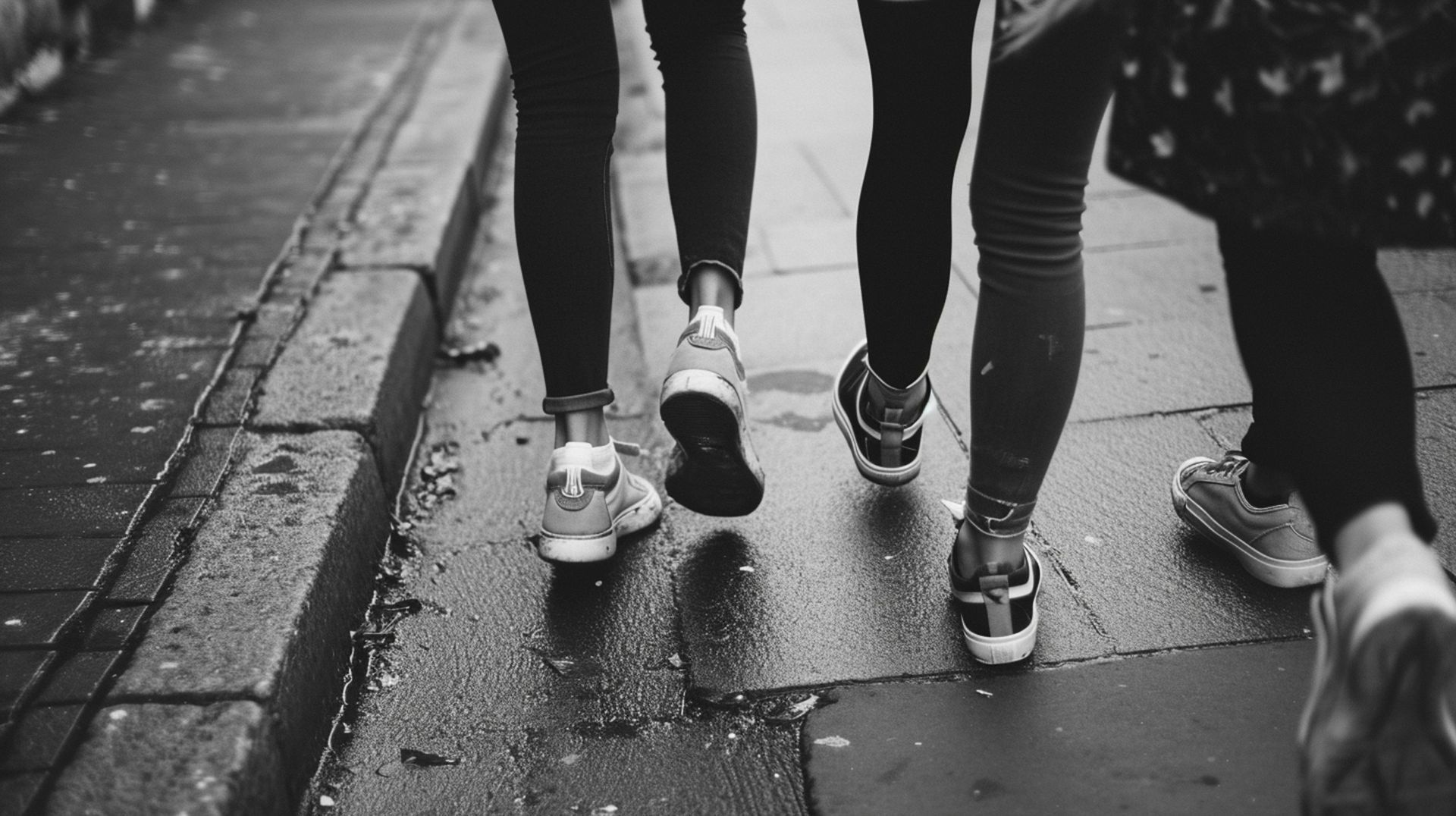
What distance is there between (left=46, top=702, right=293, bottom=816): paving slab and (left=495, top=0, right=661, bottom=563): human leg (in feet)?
1.90

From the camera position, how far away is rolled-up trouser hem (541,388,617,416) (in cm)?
189

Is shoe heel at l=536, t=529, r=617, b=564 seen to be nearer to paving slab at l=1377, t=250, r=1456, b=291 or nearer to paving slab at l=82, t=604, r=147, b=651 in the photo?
paving slab at l=82, t=604, r=147, b=651

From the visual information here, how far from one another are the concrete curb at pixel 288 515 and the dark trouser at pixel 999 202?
2.94 ft

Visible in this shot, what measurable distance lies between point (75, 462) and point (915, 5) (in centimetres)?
156

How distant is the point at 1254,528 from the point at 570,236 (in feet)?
3.52

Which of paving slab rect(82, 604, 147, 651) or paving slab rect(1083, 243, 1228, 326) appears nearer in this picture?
paving slab rect(82, 604, 147, 651)

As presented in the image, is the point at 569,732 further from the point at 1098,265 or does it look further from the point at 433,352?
the point at 1098,265

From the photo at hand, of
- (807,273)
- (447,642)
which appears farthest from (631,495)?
(807,273)

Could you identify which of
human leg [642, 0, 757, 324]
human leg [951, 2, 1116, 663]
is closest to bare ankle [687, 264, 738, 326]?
human leg [642, 0, 757, 324]

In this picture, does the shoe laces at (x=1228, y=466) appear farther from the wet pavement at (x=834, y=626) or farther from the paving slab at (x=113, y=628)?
the paving slab at (x=113, y=628)

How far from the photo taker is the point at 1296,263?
3.90 feet

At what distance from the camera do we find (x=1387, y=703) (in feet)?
3.47

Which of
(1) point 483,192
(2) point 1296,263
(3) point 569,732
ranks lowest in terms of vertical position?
(1) point 483,192

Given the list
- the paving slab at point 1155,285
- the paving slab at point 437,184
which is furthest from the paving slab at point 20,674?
the paving slab at point 1155,285
